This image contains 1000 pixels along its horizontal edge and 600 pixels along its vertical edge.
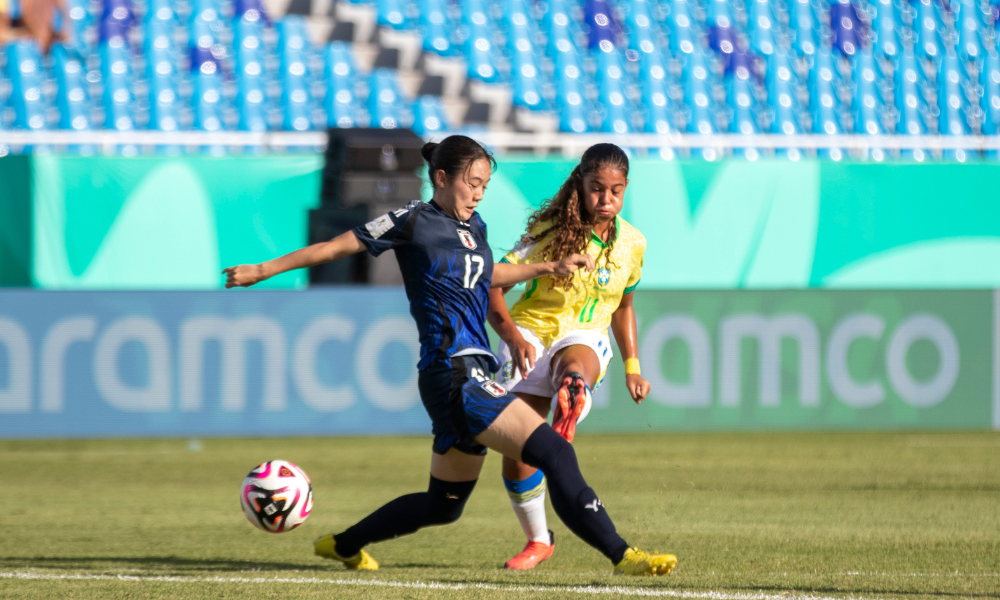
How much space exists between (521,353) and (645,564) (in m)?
0.89

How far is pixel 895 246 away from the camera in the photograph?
43.4 feet

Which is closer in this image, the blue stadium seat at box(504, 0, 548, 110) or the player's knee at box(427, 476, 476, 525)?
the player's knee at box(427, 476, 476, 525)

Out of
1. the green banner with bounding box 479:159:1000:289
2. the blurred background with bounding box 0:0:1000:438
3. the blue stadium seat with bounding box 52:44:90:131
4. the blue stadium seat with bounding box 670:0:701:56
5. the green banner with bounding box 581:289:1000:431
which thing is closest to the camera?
Result: the blurred background with bounding box 0:0:1000:438

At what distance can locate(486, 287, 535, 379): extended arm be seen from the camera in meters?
4.58

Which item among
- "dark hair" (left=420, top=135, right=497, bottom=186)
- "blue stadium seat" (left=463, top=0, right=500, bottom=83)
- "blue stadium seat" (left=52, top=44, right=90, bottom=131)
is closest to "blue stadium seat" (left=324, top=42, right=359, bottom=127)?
"blue stadium seat" (left=463, top=0, right=500, bottom=83)

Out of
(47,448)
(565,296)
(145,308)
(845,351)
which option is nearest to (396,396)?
(145,308)

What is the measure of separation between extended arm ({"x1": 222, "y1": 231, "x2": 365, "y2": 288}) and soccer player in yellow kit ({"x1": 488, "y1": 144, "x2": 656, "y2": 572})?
741 millimetres

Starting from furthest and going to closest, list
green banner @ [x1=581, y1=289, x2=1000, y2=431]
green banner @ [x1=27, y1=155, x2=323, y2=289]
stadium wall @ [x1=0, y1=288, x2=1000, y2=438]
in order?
green banner @ [x1=27, y1=155, x2=323, y2=289] → green banner @ [x1=581, y1=289, x2=1000, y2=431] → stadium wall @ [x1=0, y1=288, x2=1000, y2=438]

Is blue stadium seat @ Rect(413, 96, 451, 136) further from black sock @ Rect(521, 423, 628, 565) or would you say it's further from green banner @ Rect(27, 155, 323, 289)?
black sock @ Rect(521, 423, 628, 565)

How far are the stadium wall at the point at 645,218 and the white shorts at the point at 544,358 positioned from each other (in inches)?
256

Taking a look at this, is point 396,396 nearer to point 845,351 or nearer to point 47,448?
point 47,448

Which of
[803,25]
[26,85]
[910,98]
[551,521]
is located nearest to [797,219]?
[910,98]

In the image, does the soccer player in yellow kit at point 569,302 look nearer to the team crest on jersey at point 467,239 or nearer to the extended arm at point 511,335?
the extended arm at point 511,335

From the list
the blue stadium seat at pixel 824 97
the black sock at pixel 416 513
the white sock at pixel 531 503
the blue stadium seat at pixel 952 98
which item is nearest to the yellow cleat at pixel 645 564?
the black sock at pixel 416 513
